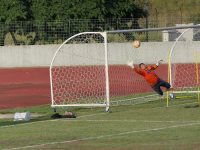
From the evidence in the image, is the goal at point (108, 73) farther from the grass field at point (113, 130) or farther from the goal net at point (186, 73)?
the grass field at point (113, 130)

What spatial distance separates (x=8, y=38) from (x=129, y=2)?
9.83 metres

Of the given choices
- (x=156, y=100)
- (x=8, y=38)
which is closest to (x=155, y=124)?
(x=156, y=100)

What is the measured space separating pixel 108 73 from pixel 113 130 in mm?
10718

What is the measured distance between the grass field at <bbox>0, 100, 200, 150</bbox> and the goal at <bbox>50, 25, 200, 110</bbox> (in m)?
1.76

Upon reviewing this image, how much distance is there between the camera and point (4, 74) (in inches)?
1778

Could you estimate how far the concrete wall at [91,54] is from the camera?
120ft

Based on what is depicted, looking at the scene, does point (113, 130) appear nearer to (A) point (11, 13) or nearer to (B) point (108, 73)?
(B) point (108, 73)

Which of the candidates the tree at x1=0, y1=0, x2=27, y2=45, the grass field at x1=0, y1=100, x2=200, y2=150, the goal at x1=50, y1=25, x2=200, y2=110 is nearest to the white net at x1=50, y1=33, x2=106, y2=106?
the goal at x1=50, y1=25, x2=200, y2=110

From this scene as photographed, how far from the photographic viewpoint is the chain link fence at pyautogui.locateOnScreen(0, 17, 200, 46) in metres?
48.7

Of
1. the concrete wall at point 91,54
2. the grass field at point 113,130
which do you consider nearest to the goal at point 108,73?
the concrete wall at point 91,54

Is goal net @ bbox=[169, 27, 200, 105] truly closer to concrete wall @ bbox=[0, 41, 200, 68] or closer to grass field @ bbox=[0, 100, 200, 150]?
concrete wall @ bbox=[0, 41, 200, 68]

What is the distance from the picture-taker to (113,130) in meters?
17.8

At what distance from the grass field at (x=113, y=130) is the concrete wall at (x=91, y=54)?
11.0 meters

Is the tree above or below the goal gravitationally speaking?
above
